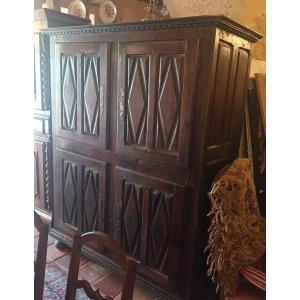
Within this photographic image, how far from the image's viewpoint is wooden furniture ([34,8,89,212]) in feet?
7.35

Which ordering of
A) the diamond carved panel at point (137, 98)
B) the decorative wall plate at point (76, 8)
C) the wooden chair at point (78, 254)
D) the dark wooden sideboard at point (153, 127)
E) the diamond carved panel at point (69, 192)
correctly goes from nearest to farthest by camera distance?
Result: the wooden chair at point (78, 254)
the dark wooden sideboard at point (153, 127)
the diamond carved panel at point (137, 98)
the diamond carved panel at point (69, 192)
the decorative wall plate at point (76, 8)

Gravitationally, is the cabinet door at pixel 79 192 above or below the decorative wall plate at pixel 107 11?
below

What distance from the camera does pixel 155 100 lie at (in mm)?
1631

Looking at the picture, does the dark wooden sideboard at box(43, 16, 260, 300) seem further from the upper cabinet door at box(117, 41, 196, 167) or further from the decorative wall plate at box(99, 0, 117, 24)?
the decorative wall plate at box(99, 0, 117, 24)

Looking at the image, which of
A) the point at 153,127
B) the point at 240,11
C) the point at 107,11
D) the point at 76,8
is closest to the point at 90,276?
the point at 153,127

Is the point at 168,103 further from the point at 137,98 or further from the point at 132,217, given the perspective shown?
the point at 132,217

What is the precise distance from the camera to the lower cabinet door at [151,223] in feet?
5.53

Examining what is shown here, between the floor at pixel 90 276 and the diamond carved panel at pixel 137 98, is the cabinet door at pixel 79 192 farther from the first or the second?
the diamond carved panel at pixel 137 98

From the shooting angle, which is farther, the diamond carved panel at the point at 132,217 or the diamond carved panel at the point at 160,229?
the diamond carved panel at the point at 132,217

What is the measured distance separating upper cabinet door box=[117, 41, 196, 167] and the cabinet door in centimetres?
35

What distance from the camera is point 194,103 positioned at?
4.89 ft

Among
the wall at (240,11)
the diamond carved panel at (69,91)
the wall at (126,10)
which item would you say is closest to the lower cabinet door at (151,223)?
the diamond carved panel at (69,91)

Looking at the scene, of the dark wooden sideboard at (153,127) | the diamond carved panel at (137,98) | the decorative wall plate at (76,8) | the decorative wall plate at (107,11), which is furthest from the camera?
the decorative wall plate at (107,11)

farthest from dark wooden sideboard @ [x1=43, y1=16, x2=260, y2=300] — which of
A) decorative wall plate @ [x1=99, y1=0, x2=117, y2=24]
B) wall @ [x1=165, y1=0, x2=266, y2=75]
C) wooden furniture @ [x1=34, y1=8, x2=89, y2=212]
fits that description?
decorative wall plate @ [x1=99, y1=0, x2=117, y2=24]
